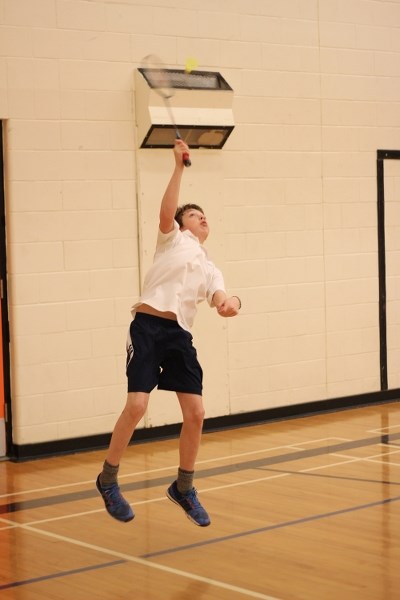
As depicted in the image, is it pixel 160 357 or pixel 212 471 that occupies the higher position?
pixel 160 357

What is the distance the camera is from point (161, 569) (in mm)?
4652

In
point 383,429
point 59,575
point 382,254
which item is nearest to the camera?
point 59,575

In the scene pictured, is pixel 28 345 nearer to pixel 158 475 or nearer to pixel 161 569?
pixel 158 475

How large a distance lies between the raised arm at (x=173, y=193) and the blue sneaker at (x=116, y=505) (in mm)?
1345

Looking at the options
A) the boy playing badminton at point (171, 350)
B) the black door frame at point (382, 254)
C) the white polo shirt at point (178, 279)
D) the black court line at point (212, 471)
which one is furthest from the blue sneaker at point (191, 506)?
the black door frame at point (382, 254)

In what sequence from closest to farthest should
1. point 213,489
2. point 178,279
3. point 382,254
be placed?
point 178,279
point 213,489
point 382,254

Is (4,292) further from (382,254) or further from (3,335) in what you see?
(382,254)

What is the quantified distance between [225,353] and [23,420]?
193 centimetres

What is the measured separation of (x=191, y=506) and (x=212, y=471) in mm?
1909

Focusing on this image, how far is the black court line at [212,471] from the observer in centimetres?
621

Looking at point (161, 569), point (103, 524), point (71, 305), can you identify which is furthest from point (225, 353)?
point (161, 569)

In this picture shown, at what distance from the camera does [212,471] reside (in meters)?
7.01

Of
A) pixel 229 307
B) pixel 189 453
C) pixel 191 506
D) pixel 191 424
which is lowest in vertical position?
pixel 191 506

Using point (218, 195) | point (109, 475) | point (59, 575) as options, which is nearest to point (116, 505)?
point (109, 475)
